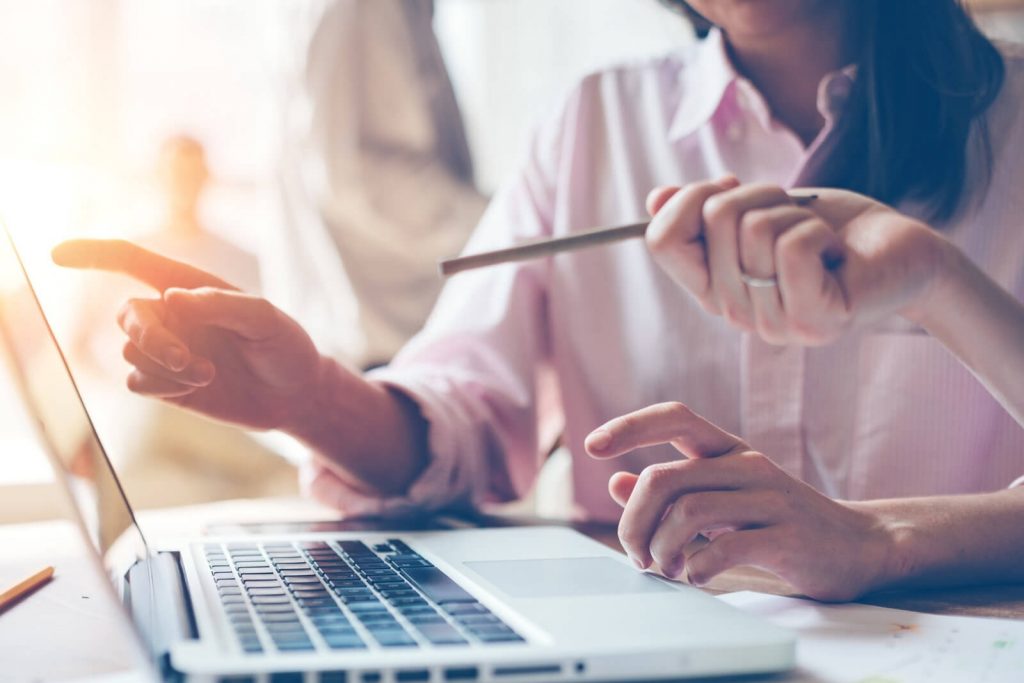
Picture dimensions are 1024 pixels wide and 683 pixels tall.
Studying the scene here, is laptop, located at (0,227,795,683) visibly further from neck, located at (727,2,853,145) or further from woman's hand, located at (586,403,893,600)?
neck, located at (727,2,853,145)

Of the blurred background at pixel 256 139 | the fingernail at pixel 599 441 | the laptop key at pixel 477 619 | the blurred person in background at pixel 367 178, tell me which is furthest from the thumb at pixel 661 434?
the blurred person in background at pixel 367 178

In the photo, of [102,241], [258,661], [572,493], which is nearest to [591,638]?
[258,661]

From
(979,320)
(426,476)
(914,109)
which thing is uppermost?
(914,109)

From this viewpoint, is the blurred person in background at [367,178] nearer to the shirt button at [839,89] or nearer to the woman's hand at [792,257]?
the shirt button at [839,89]

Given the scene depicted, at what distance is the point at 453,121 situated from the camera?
144 centimetres

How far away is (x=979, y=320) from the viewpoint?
20.6 inches

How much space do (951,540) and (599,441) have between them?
0.63 feet

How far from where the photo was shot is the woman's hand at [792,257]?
458mm

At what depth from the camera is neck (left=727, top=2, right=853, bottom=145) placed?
79cm

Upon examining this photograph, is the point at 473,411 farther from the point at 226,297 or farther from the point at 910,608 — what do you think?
the point at 910,608

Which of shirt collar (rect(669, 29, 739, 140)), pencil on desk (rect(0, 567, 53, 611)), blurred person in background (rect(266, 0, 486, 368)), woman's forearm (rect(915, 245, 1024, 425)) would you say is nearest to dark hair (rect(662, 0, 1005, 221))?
shirt collar (rect(669, 29, 739, 140))

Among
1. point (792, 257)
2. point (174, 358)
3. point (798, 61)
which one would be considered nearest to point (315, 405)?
point (174, 358)

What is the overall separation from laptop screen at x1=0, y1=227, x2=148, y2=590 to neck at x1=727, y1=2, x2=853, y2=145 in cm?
55

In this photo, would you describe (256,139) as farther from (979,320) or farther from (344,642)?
(344,642)
